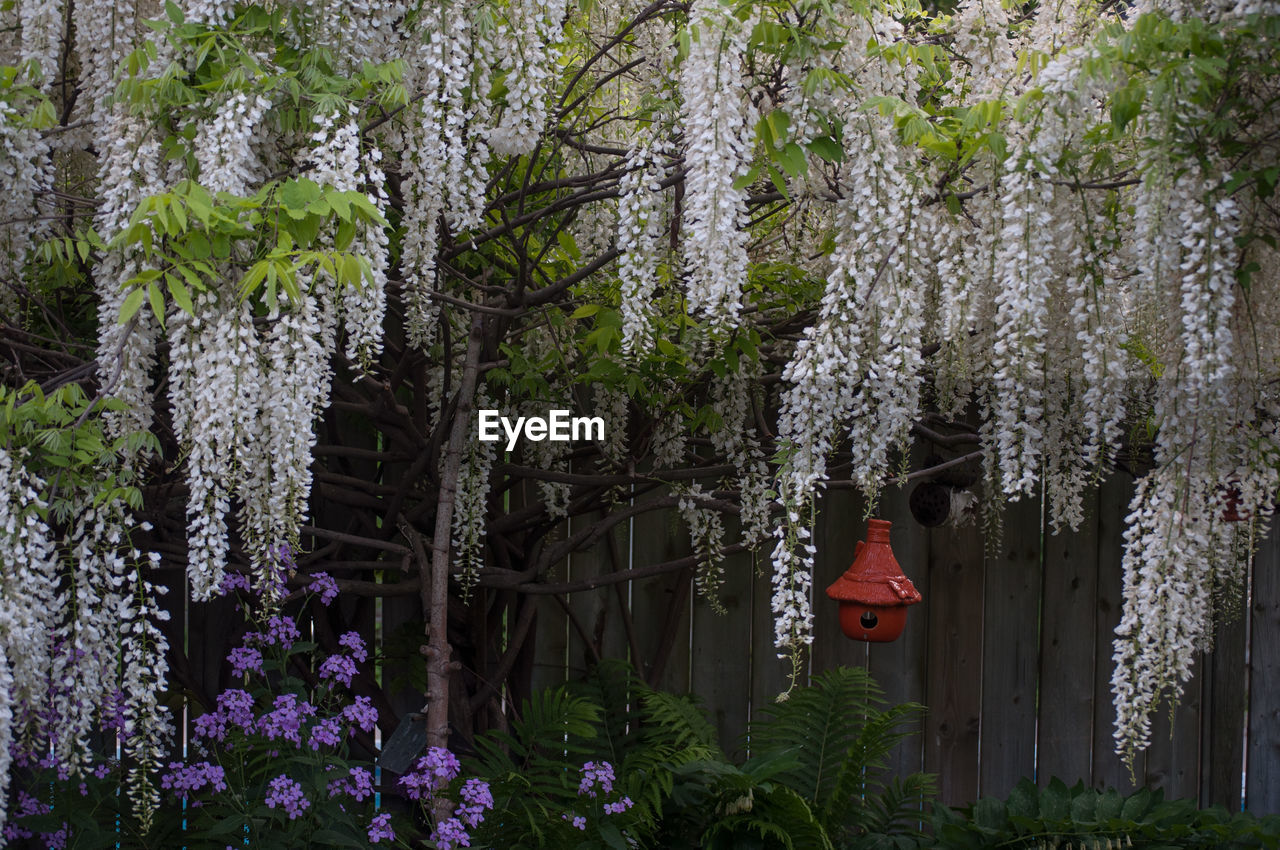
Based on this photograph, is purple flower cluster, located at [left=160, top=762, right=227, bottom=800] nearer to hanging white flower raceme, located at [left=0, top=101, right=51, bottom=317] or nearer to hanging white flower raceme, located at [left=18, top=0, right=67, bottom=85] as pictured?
hanging white flower raceme, located at [left=0, top=101, right=51, bottom=317]

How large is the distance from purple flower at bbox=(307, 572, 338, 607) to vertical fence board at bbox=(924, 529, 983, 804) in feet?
7.05

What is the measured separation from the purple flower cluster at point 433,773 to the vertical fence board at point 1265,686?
9.52 feet

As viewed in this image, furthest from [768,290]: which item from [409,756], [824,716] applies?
[409,756]

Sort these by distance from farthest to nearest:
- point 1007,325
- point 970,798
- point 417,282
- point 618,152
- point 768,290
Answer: point 970,798, point 768,290, point 618,152, point 417,282, point 1007,325

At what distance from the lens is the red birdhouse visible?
10.4 feet

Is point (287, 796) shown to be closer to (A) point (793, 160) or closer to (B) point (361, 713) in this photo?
(B) point (361, 713)

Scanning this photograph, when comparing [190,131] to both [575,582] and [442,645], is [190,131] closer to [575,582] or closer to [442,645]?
[442,645]

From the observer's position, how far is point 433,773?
2.96 meters

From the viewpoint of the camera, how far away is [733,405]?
360cm

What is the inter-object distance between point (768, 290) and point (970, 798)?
80.2 inches

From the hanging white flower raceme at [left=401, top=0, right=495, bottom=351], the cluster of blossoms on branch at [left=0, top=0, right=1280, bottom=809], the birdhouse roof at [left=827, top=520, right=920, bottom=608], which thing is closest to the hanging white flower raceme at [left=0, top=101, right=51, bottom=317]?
the cluster of blossoms on branch at [left=0, top=0, right=1280, bottom=809]

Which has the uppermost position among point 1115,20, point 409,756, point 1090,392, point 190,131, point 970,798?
point 1115,20

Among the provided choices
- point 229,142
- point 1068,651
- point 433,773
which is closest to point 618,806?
point 433,773
